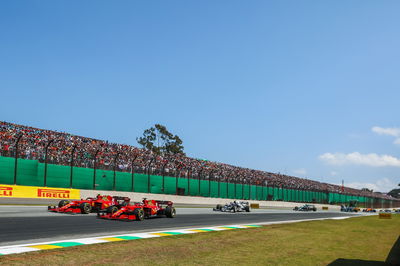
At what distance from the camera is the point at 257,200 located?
5738cm

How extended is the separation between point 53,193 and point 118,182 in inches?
286

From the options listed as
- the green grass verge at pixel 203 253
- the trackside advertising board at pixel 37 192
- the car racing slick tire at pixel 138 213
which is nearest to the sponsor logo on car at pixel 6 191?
the trackside advertising board at pixel 37 192

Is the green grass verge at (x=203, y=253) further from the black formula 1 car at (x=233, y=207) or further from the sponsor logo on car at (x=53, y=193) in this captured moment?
the black formula 1 car at (x=233, y=207)

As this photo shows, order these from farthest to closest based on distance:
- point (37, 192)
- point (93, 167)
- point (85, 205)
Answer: point (93, 167) → point (37, 192) → point (85, 205)

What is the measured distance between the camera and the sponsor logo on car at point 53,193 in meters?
27.2

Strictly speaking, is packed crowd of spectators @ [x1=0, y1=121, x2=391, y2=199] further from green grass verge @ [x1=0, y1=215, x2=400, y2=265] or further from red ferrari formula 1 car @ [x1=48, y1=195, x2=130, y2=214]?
green grass verge @ [x1=0, y1=215, x2=400, y2=265]

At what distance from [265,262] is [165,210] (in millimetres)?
12984

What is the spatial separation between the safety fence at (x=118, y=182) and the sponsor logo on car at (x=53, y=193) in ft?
1.77

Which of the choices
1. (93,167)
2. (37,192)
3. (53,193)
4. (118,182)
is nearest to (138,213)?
(37,192)

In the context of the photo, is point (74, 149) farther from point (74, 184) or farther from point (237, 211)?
point (237, 211)

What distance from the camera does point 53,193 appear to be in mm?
27844

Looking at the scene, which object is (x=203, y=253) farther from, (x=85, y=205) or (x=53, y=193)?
(x=53, y=193)

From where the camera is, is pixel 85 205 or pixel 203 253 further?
pixel 85 205

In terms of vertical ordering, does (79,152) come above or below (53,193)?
above
